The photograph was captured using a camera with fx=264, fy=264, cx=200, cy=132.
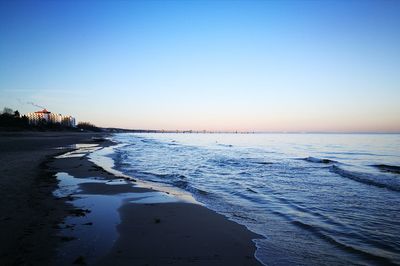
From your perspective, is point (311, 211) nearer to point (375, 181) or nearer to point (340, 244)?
point (340, 244)

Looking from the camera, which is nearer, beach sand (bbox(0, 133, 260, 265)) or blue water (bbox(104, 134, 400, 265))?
beach sand (bbox(0, 133, 260, 265))

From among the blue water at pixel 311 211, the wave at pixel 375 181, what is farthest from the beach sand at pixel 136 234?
the wave at pixel 375 181

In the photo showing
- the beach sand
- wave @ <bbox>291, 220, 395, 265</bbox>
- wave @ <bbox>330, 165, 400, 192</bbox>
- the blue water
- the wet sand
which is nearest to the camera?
the wet sand

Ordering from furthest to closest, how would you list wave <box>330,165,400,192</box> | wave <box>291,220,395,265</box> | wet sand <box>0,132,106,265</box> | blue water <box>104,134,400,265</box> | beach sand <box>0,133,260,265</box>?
wave <box>330,165,400,192</box>
blue water <box>104,134,400,265</box>
wave <box>291,220,395,265</box>
beach sand <box>0,133,260,265</box>
wet sand <box>0,132,106,265</box>

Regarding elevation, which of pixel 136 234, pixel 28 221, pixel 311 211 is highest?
pixel 28 221

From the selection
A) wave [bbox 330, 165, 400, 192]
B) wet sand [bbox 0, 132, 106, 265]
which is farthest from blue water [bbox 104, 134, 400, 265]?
wet sand [bbox 0, 132, 106, 265]

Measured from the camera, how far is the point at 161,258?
490 cm

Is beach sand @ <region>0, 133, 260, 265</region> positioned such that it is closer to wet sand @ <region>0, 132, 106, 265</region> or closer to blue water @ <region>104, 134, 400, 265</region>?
wet sand @ <region>0, 132, 106, 265</region>

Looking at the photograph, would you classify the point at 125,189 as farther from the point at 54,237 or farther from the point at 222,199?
the point at 54,237

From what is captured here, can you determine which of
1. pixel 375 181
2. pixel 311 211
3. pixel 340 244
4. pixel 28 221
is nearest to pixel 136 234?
pixel 28 221

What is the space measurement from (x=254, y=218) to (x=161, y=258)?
4054mm

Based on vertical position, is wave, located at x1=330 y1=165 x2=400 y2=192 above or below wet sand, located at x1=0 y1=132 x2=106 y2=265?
below

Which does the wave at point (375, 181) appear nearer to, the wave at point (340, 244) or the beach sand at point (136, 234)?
the wave at point (340, 244)

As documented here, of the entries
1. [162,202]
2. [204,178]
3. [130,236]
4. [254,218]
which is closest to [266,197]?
[254,218]
